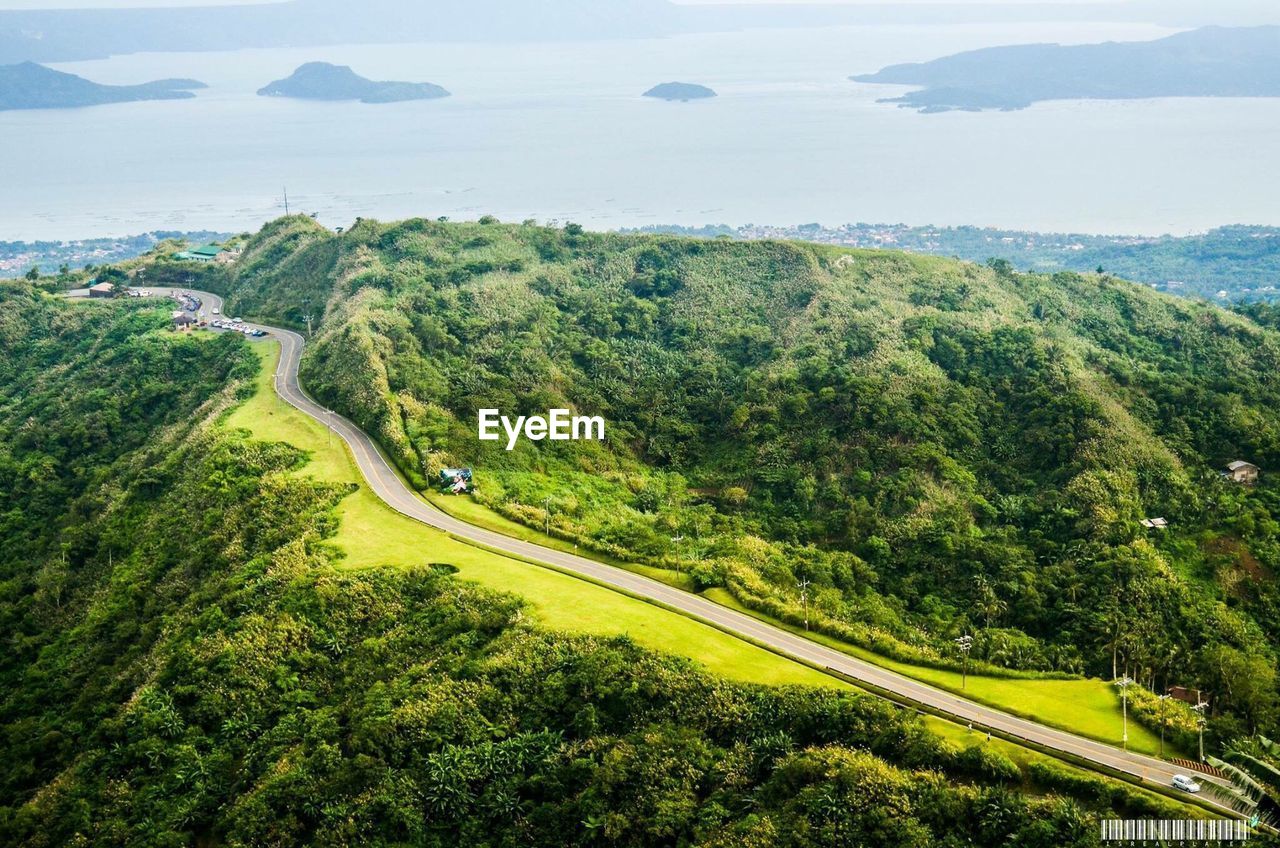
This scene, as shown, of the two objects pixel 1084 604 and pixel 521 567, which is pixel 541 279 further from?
pixel 1084 604

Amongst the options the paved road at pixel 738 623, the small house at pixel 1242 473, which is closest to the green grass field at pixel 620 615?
the paved road at pixel 738 623

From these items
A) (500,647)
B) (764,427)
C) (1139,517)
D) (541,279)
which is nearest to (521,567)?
(500,647)

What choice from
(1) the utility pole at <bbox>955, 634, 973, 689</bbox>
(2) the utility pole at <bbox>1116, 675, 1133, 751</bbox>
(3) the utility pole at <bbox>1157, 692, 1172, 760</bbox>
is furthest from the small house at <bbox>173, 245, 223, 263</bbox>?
(3) the utility pole at <bbox>1157, 692, 1172, 760</bbox>

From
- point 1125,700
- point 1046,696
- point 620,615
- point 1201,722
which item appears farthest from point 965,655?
point 620,615

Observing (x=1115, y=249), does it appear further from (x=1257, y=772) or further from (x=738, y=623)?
(x=1257, y=772)

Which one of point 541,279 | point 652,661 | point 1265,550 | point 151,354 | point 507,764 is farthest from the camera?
point 541,279

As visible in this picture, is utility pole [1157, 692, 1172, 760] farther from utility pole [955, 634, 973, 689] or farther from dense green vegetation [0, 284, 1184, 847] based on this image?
utility pole [955, 634, 973, 689]
